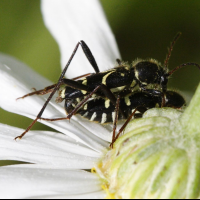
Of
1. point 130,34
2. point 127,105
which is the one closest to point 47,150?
point 127,105

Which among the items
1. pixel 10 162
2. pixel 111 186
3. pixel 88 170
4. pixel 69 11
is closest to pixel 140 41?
pixel 69 11

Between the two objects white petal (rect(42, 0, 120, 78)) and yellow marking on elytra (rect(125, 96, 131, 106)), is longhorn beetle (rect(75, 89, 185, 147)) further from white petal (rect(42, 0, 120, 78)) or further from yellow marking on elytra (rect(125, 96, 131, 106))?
white petal (rect(42, 0, 120, 78))

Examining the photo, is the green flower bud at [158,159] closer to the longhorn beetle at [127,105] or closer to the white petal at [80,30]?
the longhorn beetle at [127,105]

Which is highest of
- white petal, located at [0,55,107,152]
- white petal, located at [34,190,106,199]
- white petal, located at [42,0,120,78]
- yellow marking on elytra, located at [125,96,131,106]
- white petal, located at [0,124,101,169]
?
white petal, located at [42,0,120,78]

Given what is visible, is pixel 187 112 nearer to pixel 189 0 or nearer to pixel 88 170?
pixel 88 170

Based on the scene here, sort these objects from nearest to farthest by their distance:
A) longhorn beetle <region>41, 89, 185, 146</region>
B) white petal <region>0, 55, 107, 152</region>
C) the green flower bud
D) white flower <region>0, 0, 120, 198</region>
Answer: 1. the green flower bud
2. white flower <region>0, 0, 120, 198</region>
3. white petal <region>0, 55, 107, 152</region>
4. longhorn beetle <region>41, 89, 185, 146</region>

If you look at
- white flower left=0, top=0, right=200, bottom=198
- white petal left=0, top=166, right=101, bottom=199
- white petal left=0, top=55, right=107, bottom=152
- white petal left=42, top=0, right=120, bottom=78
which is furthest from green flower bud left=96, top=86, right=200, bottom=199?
white petal left=42, top=0, right=120, bottom=78

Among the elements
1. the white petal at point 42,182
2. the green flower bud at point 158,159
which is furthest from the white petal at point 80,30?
the white petal at point 42,182

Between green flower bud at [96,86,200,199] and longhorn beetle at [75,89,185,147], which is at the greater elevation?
Result: longhorn beetle at [75,89,185,147]
